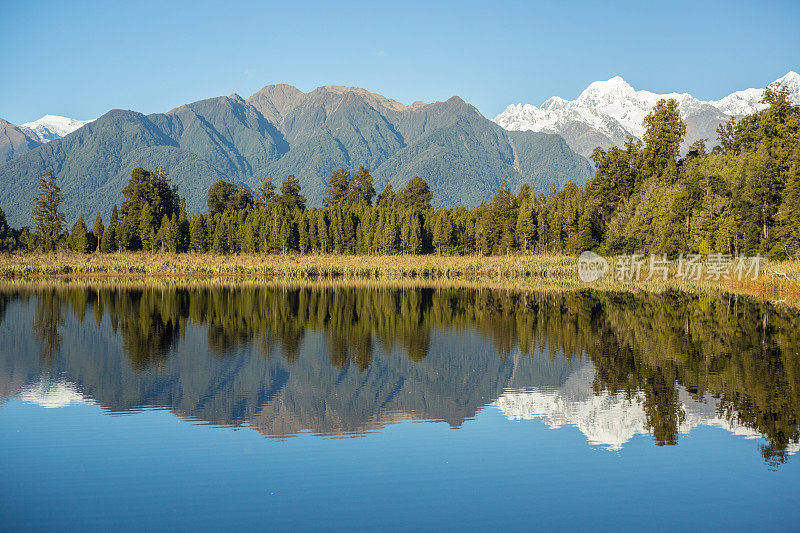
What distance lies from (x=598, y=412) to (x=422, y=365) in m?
6.68

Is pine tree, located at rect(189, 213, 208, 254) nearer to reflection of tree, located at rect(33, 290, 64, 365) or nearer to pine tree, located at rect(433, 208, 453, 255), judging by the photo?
pine tree, located at rect(433, 208, 453, 255)

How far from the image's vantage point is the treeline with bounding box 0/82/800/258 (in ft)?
185

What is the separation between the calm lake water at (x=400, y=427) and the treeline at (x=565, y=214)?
3423cm

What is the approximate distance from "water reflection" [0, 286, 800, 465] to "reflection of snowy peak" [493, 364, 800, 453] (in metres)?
0.06

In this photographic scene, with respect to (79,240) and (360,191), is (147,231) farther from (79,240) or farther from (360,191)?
(360,191)

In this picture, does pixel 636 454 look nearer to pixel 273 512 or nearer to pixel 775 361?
pixel 273 512

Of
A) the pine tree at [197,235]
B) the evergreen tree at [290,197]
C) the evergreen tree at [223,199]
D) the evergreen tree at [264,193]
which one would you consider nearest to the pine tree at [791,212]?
the pine tree at [197,235]

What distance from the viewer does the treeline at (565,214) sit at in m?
56.5

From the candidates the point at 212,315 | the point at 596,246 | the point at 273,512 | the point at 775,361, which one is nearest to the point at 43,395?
the point at 273,512

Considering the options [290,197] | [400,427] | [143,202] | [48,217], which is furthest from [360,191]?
[400,427]

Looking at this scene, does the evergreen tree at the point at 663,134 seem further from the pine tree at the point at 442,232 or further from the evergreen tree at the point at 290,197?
the evergreen tree at the point at 290,197

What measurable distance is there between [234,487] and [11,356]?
575 inches

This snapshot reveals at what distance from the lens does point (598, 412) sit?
13.8 metres

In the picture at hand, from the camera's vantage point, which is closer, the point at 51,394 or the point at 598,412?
the point at 598,412
